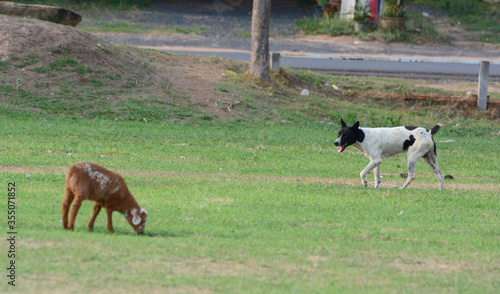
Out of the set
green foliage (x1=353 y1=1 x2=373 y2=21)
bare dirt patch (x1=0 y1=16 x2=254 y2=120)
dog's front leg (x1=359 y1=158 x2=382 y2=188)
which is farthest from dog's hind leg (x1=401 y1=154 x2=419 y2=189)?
green foliage (x1=353 y1=1 x2=373 y2=21)

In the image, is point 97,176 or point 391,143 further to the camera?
point 391,143

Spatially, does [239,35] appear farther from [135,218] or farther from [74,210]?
[74,210]

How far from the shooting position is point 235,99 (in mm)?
17719

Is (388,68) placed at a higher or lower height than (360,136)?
higher

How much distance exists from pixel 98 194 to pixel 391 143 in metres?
6.17

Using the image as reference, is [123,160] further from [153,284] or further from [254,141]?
[153,284]

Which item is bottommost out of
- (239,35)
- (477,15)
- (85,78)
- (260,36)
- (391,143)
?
(391,143)

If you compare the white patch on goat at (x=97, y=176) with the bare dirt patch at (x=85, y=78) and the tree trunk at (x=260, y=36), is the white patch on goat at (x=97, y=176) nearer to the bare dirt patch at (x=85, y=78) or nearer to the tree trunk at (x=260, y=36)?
the bare dirt patch at (x=85, y=78)

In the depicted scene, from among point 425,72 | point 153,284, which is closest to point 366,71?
point 425,72

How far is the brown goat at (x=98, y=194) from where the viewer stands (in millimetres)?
7062

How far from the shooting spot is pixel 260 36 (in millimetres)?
18922

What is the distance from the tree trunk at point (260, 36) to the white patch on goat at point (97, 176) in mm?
12333

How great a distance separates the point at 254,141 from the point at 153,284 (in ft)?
29.9

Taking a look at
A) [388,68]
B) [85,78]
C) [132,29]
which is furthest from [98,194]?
[132,29]
